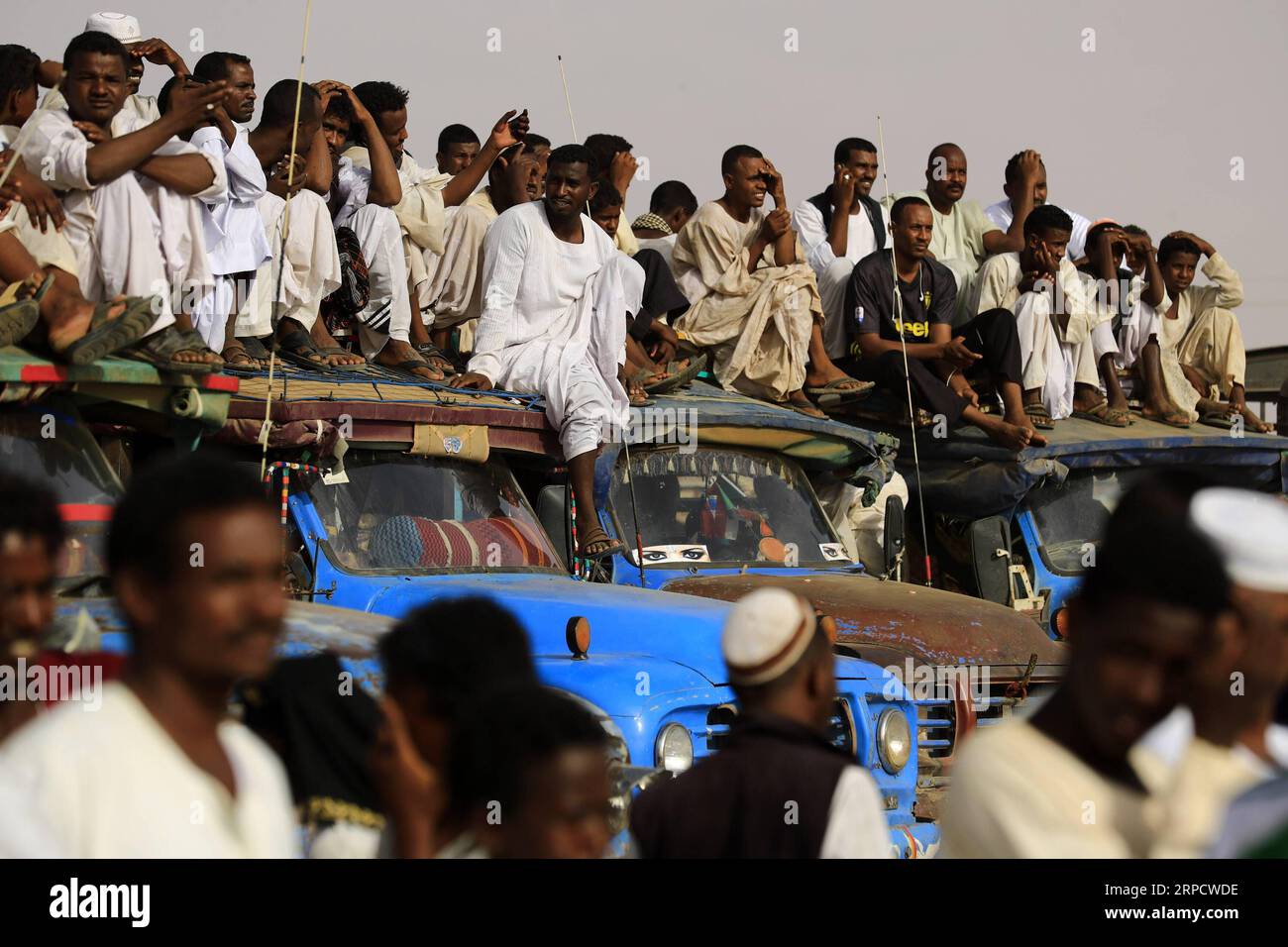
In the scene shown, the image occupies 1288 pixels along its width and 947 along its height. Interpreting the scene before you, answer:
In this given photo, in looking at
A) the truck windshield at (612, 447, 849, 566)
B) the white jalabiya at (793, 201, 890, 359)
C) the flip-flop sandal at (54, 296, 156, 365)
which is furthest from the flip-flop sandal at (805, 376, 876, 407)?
the flip-flop sandal at (54, 296, 156, 365)

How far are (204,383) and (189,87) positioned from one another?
5.22 ft

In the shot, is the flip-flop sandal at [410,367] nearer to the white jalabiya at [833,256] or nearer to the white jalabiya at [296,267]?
the white jalabiya at [296,267]

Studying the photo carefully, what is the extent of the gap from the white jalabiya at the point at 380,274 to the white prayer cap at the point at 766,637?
6.12 meters

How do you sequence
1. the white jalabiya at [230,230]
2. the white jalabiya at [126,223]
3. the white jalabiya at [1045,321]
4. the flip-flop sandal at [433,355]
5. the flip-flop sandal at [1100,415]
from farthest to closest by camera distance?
the flip-flop sandal at [1100,415] → the white jalabiya at [1045,321] → the flip-flop sandal at [433,355] → the white jalabiya at [230,230] → the white jalabiya at [126,223]

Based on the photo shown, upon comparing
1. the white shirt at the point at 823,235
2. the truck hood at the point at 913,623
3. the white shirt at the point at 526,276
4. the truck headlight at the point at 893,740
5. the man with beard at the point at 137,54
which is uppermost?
the man with beard at the point at 137,54

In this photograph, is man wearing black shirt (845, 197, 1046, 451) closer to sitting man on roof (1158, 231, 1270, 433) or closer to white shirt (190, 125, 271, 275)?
sitting man on roof (1158, 231, 1270, 433)

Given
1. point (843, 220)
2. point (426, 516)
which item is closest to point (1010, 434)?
point (843, 220)

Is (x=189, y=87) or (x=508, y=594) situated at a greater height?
(x=189, y=87)

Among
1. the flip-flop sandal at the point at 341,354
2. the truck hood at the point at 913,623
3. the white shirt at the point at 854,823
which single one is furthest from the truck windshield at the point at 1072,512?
the white shirt at the point at 854,823

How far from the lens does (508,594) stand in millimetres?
6652

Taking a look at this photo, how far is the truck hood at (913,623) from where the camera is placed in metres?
7.40

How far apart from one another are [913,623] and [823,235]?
4.97 meters

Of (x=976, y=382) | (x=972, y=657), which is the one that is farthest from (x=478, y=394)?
(x=976, y=382)
